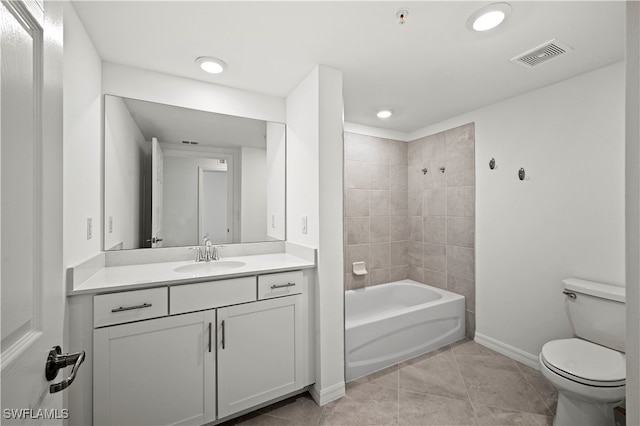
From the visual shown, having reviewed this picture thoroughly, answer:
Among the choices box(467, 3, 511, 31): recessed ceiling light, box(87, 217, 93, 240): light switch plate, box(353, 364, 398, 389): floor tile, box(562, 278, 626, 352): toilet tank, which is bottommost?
box(353, 364, 398, 389): floor tile

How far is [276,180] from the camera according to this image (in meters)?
2.45

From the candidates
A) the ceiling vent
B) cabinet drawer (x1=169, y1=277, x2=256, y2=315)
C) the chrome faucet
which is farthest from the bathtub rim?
the ceiling vent

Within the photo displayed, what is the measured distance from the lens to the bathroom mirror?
1923 millimetres

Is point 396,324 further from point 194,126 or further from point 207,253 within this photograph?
point 194,126

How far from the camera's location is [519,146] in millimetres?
2410

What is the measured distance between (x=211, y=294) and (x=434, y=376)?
184 cm

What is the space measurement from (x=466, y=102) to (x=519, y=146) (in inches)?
23.8

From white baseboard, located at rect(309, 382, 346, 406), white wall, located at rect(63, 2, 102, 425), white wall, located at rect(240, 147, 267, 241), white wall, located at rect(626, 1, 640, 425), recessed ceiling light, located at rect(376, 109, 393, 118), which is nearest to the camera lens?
white wall, located at rect(626, 1, 640, 425)

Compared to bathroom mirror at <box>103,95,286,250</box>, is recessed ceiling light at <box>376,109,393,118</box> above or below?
above

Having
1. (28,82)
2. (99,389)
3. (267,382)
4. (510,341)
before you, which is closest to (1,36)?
(28,82)

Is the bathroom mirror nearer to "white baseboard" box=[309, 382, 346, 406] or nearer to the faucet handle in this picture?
the faucet handle

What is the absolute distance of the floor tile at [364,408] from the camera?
69.1 inches

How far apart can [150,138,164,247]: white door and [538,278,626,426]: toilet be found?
2.69m

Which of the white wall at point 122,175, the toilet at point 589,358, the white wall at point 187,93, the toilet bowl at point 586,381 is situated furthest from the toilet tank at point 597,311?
the white wall at point 122,175
